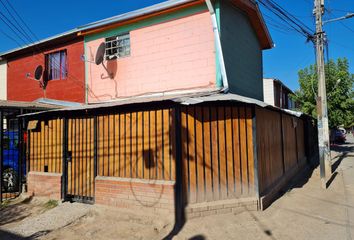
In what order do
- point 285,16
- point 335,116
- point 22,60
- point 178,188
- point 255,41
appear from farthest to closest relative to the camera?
point 335,116 → point 22,60 → point 255,41 → point 285,16 → point 178,188

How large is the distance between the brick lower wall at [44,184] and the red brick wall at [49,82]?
4061 millimetres

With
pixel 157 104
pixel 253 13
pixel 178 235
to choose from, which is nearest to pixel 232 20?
pixel 253 13

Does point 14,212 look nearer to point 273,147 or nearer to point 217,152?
point 217,152

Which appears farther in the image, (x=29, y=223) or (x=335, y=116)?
(x=335, y=116)

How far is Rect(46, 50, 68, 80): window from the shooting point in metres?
12.6

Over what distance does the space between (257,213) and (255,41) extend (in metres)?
7.83

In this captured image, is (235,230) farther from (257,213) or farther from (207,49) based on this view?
Answer: (207,49)

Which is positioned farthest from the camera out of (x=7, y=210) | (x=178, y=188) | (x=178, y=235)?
(x=7, y=210)

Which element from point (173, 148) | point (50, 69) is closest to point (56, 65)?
point (50, 69)

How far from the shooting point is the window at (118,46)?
34.7 feet

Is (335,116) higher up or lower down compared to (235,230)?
higher up

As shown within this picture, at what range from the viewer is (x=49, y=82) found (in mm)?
13023

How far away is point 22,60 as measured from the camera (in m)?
14.1

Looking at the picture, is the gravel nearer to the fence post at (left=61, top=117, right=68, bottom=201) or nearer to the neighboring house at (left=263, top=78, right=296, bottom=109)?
the fence post at (left=61, top=117, right=68, bottom=201)
